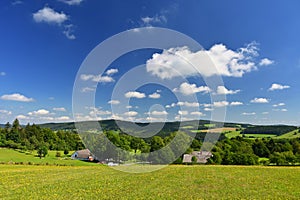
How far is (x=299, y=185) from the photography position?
22.5 metres

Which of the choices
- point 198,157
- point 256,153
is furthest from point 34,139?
point 256,153

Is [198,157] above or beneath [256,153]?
beneath

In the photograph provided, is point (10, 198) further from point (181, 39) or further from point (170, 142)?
point (170, 142)

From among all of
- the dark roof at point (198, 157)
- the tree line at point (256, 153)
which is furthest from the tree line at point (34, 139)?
the tree line at point (256, 153)

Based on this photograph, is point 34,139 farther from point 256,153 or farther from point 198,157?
point 256,153

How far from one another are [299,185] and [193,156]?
164ft

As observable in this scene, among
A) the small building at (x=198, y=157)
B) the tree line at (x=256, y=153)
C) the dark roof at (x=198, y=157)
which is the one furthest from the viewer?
the dark roof at (x=198, y=157)

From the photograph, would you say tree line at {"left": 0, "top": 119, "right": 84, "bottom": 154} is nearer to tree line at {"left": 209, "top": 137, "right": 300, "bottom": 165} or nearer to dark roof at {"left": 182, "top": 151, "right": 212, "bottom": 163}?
dark roof at {"left": 182, "top": 151, "right": 212, "bottom": 163}

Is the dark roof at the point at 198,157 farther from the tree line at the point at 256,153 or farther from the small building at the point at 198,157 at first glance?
the tree line at the point at 256,153

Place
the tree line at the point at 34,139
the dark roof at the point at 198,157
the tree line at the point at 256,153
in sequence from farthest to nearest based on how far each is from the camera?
1. the tree line at the point at 34,139
2. the dark roof at the point at 198,157
3. the tree line at the point at 256,153

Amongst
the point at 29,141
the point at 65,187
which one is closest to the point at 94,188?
the point at 65,187

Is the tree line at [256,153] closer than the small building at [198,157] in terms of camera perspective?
Yes

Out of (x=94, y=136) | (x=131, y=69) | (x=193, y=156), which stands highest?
(x=131, y=69)

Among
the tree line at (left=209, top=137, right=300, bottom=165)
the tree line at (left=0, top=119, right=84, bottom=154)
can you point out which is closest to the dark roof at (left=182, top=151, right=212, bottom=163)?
the tree line at (left=209, top=137, right=300, bottom=165)
